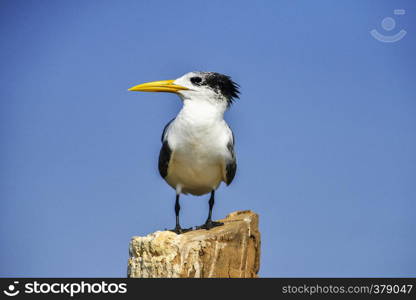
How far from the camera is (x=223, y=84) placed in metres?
12.6

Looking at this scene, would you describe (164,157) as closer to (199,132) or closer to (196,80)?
(199,132)

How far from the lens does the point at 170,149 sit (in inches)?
494

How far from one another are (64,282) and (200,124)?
387 cm

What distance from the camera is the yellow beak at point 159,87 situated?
12.5 metres

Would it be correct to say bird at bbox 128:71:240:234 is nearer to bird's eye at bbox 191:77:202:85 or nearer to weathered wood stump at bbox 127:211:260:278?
bird's eye at bbox 191:77:202:85

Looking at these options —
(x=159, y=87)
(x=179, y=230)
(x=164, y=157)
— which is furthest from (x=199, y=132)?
(x=179, y=230)

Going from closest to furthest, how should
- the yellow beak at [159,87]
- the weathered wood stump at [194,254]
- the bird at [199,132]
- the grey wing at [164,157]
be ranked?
the weathered wood stump at [194,254] → the bird at [199,132] → the yellow beak at [159,87] → the grey wing at [164,157]

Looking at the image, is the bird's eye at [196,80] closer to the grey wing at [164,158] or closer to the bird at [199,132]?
the bird at [199,132]

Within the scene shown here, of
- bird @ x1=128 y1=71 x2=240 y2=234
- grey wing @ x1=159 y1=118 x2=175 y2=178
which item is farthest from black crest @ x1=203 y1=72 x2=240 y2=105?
grey wing @ x1=159 y1=118 x2=175 y2=178

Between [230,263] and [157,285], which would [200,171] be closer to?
[230,263]

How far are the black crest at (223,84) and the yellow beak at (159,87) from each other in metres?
0.53

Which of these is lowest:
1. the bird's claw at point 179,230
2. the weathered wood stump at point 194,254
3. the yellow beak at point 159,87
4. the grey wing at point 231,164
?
the weathered wood stump at point 194,254

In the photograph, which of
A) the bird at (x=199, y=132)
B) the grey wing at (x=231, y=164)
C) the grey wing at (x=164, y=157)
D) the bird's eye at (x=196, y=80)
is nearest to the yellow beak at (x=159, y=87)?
the bird at (x=199, y=132)

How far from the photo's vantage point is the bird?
40.4 feet
